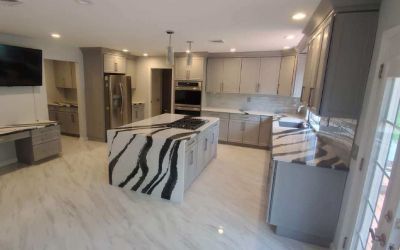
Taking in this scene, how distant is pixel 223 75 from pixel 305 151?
3.52m

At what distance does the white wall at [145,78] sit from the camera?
604 cm

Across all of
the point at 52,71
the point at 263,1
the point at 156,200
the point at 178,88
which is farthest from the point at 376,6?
the point at 52,71

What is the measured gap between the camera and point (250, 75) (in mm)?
5250

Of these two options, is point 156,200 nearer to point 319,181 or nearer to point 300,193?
point 300,193

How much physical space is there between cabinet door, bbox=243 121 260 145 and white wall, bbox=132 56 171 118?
2848mm

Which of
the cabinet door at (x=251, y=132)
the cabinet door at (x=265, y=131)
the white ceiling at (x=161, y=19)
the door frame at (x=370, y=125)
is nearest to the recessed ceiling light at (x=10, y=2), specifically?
the white ceiling at (x=161, y=19)

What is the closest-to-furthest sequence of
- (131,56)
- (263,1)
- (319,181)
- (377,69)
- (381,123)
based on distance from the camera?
(381,123), (377,69), (263,1), (319,181), (131,56)

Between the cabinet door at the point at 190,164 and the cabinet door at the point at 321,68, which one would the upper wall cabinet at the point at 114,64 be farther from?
the cabinet door at the point at 321,68

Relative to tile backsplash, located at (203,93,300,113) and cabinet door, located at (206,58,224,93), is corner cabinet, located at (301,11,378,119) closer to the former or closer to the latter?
tile backsplash, located at (203,93,300,113)

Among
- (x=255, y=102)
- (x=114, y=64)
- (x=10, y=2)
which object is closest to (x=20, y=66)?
(x=114, y=64)

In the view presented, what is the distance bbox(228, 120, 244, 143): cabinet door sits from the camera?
5.27m

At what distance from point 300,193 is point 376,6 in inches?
69.9

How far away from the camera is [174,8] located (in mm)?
2172

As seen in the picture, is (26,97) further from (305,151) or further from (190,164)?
(305,151)
